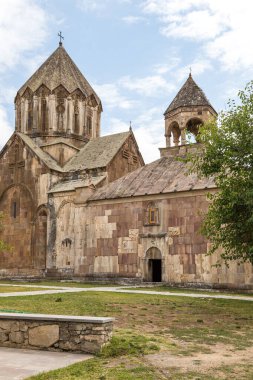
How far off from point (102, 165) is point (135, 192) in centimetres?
509

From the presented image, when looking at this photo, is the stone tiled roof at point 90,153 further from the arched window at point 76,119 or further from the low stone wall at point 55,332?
the low stone wall at point 55,332

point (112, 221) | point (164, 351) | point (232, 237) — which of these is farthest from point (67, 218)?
point (164, 351)

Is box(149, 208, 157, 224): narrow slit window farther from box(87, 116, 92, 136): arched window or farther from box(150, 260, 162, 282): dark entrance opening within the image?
box(87, 116, 92, 136): arched window

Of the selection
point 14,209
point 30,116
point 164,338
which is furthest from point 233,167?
point 30,116

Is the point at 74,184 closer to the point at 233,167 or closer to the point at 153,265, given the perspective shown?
the point at 153,265

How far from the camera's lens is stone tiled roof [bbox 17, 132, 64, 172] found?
37.0m

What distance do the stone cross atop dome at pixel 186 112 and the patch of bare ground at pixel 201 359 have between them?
2484 centimetres

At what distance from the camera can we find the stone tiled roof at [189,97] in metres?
34.0

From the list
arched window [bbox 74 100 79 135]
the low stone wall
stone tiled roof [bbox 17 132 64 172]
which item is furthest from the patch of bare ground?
arched window [bbox 74 100 79 135]

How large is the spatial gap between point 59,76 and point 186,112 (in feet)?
44.9

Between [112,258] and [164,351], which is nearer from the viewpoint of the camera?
[164,351]

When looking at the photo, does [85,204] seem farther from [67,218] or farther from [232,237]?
[232,237]

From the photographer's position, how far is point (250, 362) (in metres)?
8.90

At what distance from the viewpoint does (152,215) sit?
3036cm
